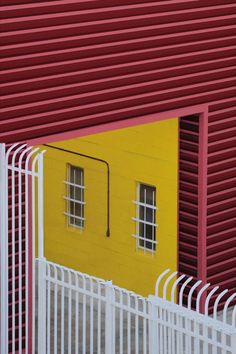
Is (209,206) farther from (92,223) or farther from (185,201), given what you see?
(92,223)

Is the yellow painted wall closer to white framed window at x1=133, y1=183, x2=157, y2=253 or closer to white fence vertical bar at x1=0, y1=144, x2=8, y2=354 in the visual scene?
white framed window at x1=133, y1=183, x2=157, y2=253

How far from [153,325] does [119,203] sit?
5.35m

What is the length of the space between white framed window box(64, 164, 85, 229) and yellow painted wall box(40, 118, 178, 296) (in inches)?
3.7

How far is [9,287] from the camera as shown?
14.1 meters

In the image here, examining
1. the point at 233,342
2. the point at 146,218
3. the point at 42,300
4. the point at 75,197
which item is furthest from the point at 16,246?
the point at 75,197

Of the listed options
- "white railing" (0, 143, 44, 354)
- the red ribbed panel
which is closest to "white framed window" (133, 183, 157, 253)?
the red ribbed panel

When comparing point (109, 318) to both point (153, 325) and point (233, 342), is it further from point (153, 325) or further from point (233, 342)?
point (233, 342)

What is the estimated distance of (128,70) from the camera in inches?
590

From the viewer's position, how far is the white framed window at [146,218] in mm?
17094

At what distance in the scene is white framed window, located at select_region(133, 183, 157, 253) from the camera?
56.1 ft

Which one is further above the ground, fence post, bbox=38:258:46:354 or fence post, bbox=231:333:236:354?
fence post, bbox=231:333:236:354

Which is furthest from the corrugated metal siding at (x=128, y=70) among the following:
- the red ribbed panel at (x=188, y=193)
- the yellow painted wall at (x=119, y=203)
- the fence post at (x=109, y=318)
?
the fence post at (x=109, y=318)

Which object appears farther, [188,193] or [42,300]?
[188,193]

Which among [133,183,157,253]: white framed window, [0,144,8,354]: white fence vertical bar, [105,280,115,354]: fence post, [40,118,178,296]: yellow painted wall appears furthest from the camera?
[133,183,157,253]: white framed window
